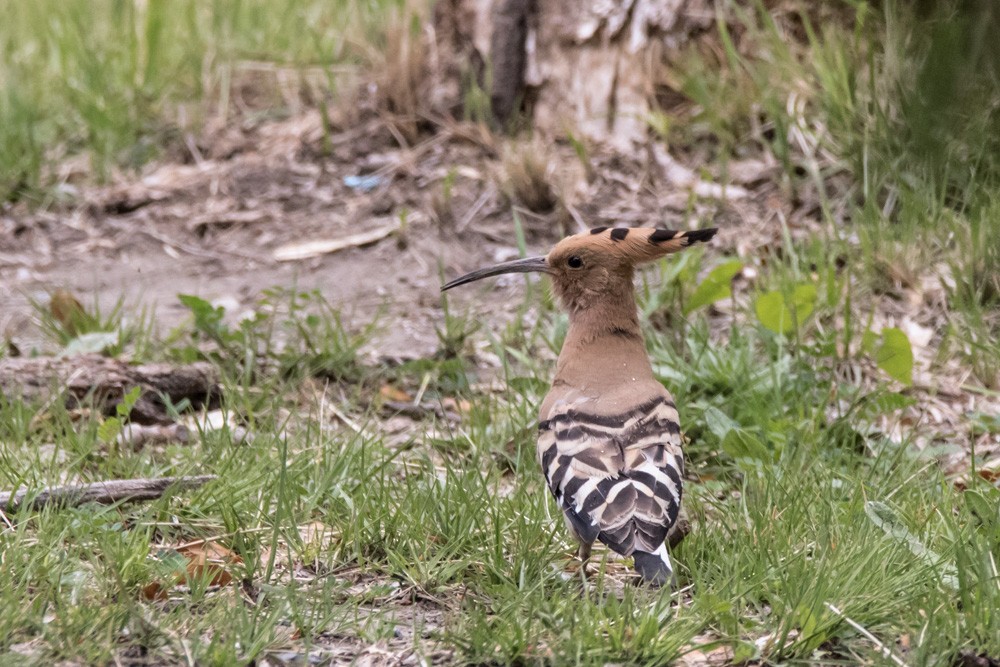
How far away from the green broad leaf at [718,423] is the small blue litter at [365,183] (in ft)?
8.92

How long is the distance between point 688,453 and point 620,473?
3.48 ft

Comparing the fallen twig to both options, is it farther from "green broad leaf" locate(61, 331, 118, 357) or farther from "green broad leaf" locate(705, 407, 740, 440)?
"green broad leaf" locate(61, 331, 118, 357)

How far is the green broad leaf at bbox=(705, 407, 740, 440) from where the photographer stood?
405 cm

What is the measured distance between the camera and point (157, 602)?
9.83ft

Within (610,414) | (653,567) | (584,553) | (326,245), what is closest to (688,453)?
(610,414)

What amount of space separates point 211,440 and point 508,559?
116 centimetres

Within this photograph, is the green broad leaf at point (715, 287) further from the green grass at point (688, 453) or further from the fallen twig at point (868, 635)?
the fallen twig at point (868, 635)

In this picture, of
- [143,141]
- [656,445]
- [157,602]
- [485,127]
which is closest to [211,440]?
[157,602]

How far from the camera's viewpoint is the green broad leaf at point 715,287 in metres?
4.79

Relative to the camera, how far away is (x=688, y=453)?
13.8 ft

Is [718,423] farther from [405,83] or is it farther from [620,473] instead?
[405,83]

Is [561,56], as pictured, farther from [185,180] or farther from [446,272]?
[185,180]

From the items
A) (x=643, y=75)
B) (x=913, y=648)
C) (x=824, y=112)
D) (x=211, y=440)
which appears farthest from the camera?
(x=643, y=75)

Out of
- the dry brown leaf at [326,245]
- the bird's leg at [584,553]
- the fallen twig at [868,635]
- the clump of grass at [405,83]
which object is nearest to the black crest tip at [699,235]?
the bird's leg at [584,553]
